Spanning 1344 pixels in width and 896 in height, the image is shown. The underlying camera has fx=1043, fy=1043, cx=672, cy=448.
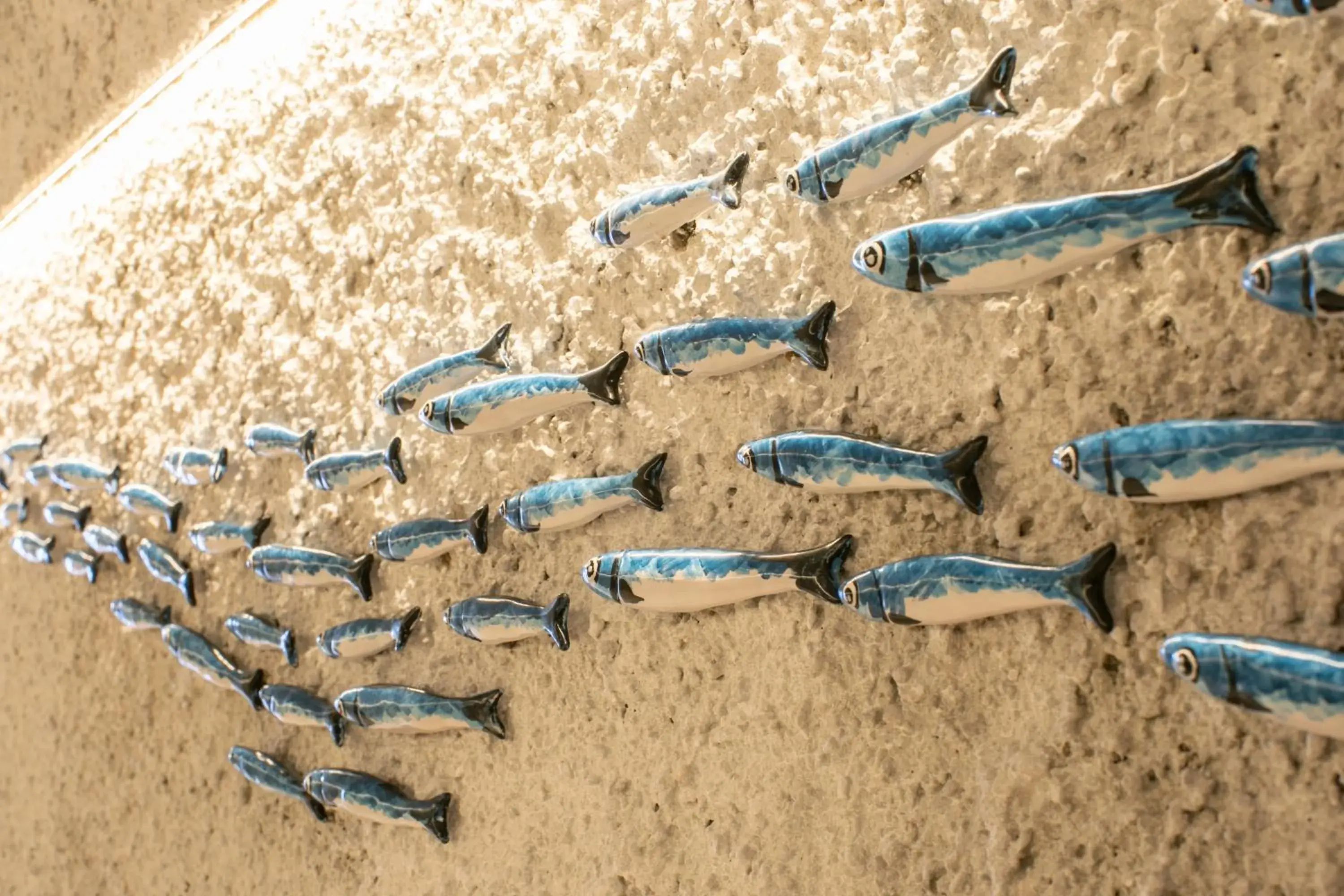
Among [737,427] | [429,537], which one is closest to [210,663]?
[429,537]

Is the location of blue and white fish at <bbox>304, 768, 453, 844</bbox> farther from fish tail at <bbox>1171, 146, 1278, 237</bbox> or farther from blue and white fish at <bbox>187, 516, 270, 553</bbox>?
fish tail at <bbox>1171, 146, 1278, 237</bbox>

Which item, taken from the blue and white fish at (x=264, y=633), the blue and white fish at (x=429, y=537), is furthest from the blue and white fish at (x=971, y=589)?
the blue and white fish at (x=264, y=633)

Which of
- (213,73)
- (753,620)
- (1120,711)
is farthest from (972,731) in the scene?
(213,73)

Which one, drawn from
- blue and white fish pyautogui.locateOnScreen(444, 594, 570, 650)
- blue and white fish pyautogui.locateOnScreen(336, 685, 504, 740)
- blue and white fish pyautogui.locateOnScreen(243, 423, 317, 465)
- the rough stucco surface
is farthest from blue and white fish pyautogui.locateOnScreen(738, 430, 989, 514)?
blue and white fish pyautogui.locateOnScreen(243, 423, 317, 465)

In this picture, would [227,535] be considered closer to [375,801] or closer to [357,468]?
[357,468]

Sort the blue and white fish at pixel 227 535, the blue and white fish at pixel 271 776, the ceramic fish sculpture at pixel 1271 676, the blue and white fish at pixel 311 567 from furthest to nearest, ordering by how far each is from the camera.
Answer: the blue and white fish at pixel 227 535 → the blue and white fish at pixel 271 776 → the blue and white fish at pixel 311 567 → the ceramic fish sculpture at pixel 1271 676

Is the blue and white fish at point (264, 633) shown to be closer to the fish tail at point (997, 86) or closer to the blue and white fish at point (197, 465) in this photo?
the blue and white fish at point (197, 465)
